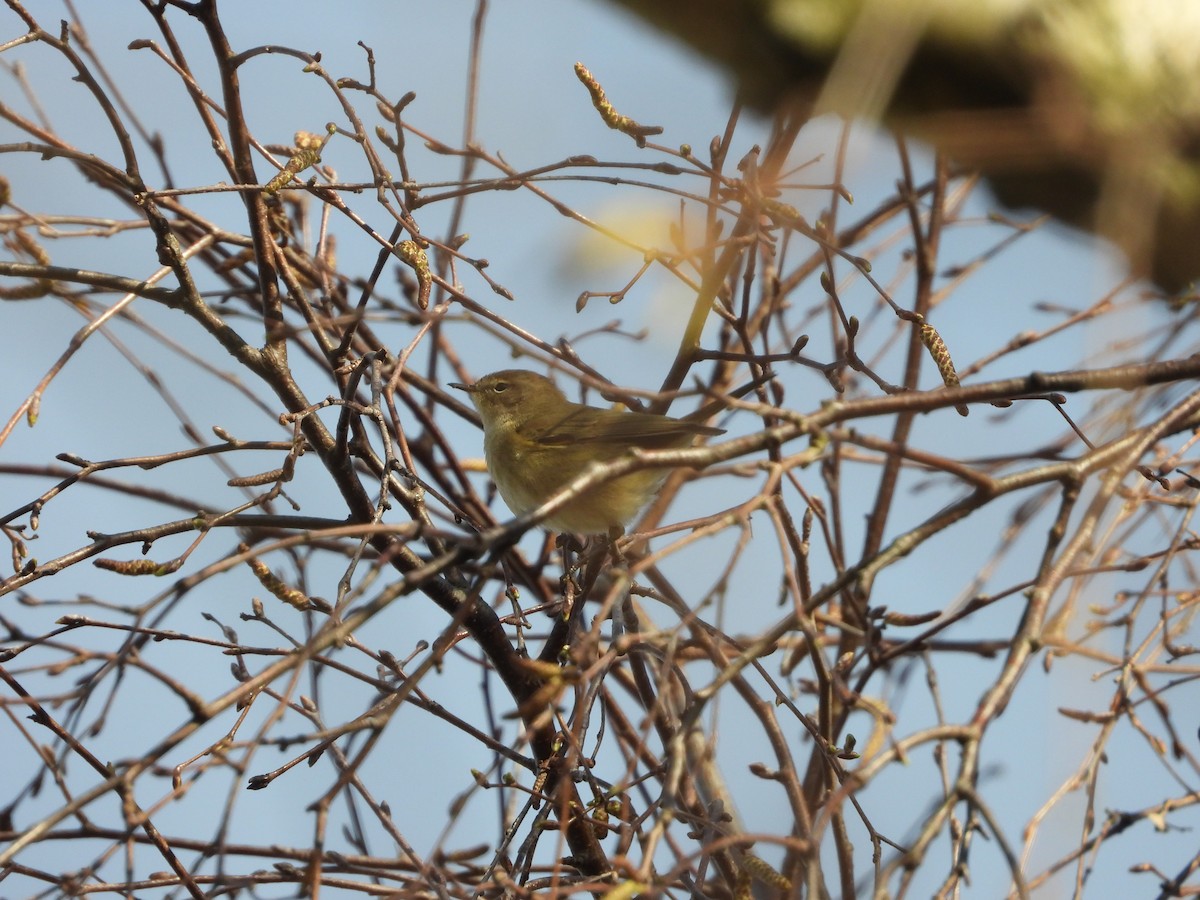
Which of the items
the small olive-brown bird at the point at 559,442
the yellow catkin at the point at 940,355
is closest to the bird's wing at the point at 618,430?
the small olive-brown bird at the point at 559,442

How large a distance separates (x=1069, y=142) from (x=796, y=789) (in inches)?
56.2

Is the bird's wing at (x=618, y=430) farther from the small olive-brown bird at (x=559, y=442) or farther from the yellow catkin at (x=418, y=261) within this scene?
the yellow catkin at (x=418, y=261)

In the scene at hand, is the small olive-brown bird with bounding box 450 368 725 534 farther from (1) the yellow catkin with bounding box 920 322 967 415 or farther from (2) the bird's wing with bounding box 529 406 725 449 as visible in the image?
(1) the yellow catkin with bounding box 920 322 967 415

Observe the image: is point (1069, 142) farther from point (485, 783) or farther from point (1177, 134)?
point (485, 783)

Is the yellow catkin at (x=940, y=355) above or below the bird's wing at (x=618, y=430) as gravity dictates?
below

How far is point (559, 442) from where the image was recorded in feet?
14.1

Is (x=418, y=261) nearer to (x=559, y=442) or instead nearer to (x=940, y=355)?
(x=940, y=355)

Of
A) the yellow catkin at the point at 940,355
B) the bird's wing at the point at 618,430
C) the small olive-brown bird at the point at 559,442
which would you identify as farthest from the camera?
the small olive-brown bird at the point at 559,442

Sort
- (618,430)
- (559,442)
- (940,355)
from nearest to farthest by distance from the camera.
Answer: (940,355)
(618,430)
(559,442)

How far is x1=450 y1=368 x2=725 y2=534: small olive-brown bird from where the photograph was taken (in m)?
3.61

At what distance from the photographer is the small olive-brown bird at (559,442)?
11.9ft

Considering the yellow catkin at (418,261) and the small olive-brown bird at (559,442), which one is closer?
the yellow catkin at (418,261)

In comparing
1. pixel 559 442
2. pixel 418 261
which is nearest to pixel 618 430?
pixel 559 442

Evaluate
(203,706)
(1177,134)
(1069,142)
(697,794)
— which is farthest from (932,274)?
(203,706)
